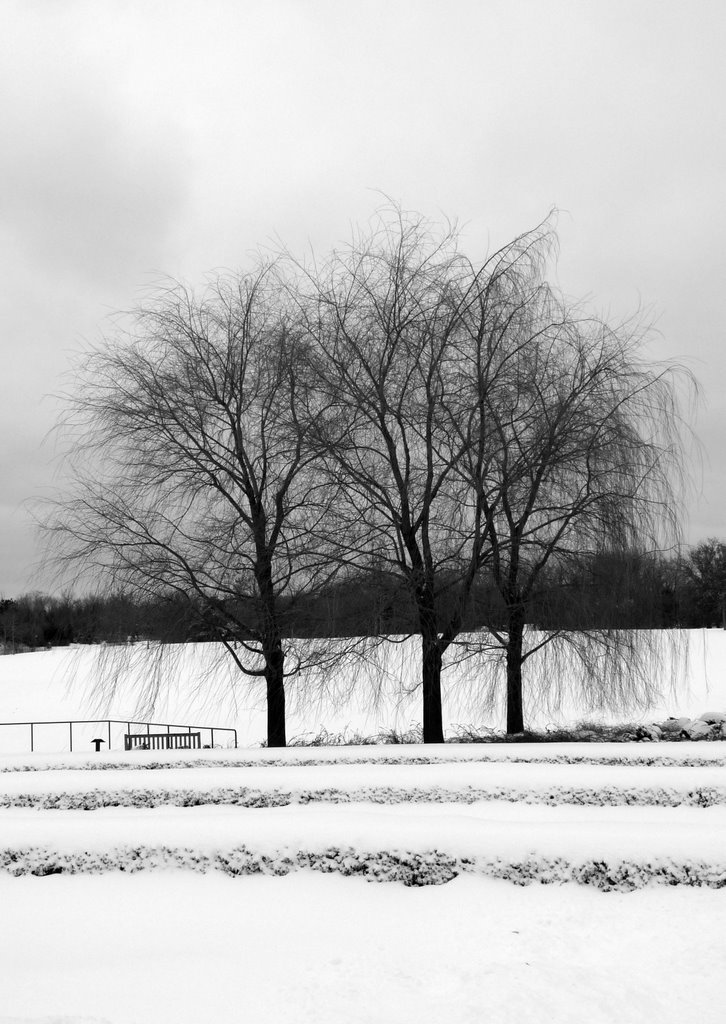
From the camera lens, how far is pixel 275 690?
17.3 metres

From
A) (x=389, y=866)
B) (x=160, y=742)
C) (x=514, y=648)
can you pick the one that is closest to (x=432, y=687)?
(x=514, y=648)

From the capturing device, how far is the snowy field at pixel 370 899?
5480 mm

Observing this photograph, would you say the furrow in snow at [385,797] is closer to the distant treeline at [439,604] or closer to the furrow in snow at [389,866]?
the furrow in snow at [389,866]

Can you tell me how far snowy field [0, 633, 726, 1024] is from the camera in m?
5.48

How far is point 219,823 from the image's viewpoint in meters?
8.47

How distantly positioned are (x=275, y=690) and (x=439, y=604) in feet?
12.0

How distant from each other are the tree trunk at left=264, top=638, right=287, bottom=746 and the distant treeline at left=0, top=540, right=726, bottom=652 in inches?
30.9

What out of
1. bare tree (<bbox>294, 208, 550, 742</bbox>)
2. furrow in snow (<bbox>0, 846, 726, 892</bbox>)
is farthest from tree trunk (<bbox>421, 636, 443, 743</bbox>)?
furrow in snow (<bbox>0, 846, 726, 892</bbox>)

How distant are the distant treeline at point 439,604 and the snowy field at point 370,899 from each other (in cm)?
445

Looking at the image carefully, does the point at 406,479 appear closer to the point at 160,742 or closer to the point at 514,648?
the point at 514,648

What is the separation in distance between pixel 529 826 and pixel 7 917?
14.1 feet

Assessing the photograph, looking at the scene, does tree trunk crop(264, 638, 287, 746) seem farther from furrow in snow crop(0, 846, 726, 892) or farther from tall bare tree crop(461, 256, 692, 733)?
furrow in snow crop(0, 846, 726, 892)

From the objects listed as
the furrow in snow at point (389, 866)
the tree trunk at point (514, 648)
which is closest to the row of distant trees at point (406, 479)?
the tree trunk at point (514, 648)

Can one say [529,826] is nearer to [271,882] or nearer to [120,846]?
[271,882]
